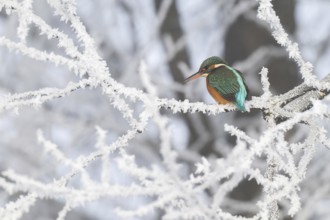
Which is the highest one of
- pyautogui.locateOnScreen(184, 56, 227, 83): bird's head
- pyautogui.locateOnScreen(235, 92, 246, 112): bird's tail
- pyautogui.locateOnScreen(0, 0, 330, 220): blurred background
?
pyautogui.locateOnScreen(0, 0, 330, 220): blurred background

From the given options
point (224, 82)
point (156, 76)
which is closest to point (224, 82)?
point (224, 82)

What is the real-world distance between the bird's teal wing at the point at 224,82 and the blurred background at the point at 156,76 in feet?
7.77

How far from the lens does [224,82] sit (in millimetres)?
2791

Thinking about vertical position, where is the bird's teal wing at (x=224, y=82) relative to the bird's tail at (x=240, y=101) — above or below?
above

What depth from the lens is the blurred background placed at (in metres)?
5.52

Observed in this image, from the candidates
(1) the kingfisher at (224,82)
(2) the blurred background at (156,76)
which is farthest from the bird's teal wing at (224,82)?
(2) the blurred background at (156,76)

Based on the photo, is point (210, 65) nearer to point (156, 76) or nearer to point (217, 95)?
point (217, 95)

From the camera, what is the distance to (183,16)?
6.69 meters

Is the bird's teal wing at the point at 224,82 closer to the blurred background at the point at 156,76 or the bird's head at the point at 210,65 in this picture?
the bird's head at the point at 210,65

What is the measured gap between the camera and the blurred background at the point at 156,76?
5.52 metres

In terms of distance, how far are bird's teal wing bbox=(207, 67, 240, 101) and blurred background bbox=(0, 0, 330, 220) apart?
2.37 m

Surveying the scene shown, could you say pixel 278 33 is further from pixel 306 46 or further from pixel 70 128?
pixel 306 46

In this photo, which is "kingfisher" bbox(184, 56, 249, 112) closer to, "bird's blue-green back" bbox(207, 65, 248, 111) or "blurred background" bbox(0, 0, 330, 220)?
"bird's blue-green back" bbox(207, 65, 248, 111)

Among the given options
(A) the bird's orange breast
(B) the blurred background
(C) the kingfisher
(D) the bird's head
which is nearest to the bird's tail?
(C) the kingfisher
